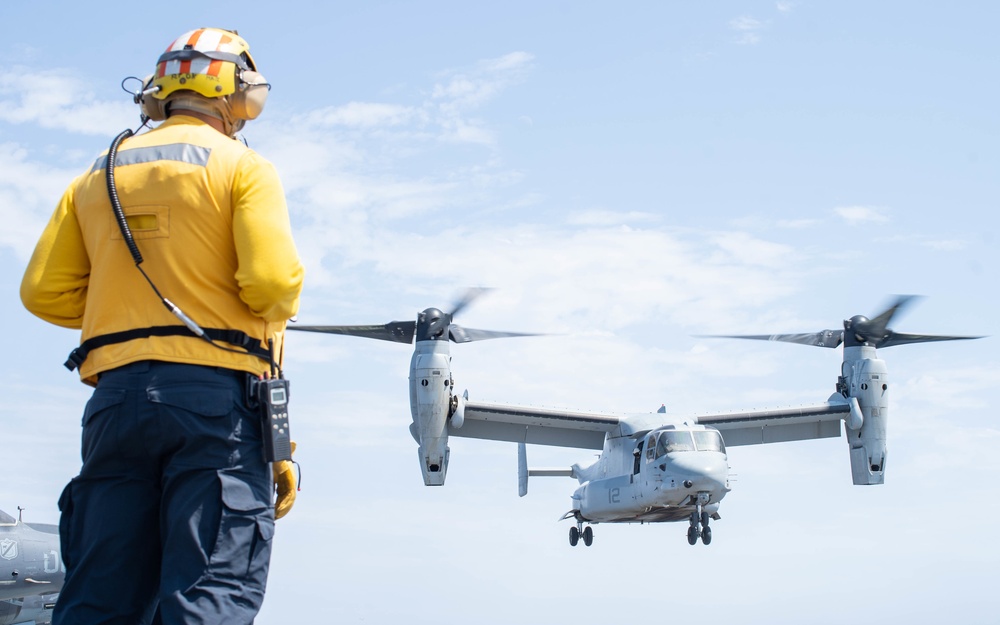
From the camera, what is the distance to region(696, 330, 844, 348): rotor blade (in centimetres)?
3288

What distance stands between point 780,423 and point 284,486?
3171cm

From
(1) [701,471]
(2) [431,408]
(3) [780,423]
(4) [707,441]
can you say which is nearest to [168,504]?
(1) [701,471]

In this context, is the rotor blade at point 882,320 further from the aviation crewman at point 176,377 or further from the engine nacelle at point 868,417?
the aviation crewman at point 176,377

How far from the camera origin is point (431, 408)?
2802 centimetres

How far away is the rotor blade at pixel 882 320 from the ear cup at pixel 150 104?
30.7m

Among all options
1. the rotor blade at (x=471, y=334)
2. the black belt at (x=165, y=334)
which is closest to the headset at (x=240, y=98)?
the black belt at (x=165, y=334)

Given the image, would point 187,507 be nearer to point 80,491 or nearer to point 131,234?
point 80,491

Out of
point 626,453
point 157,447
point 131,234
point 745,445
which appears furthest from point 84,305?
point 745,445

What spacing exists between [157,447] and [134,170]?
0.94 m

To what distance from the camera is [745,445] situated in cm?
3503

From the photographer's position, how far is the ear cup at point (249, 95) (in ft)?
12.3

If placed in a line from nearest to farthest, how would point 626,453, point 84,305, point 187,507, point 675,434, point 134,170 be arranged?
point 187,507
point 134,170
point 84,305
point 675,434
point 626,453

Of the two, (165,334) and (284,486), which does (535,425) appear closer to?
(284,486)

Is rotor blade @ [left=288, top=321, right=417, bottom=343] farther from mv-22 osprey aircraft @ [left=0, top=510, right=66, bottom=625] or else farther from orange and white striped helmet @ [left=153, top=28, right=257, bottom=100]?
orange and white striped helmet @ [left=153, top=28, right=257, bottom=100]
